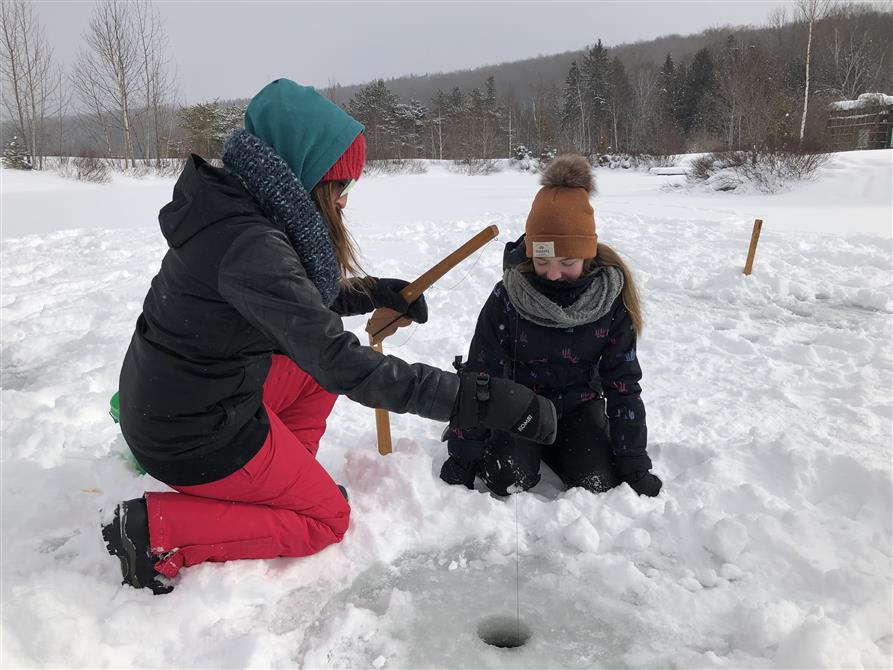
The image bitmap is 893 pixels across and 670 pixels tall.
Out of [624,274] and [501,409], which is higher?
[624,274]

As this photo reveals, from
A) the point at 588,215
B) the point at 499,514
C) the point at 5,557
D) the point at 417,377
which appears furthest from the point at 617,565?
the point at 5,557

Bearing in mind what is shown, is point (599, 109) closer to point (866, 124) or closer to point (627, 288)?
point (866, 124)

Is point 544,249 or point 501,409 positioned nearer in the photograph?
point 501,409

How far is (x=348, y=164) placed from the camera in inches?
63.9

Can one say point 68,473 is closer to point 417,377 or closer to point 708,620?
point 417,377

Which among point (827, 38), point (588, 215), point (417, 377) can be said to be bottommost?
point (417, 377)

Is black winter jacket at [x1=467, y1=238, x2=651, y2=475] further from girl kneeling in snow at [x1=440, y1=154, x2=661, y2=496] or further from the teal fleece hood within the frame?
the teal fleece hood

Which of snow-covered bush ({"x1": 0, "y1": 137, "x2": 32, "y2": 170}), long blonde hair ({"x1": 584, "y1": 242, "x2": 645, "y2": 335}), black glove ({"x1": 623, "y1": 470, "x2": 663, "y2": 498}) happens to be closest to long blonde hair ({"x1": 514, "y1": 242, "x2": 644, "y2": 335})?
long blonde hair ({"x1": 584, "y1": 242, "x2": 645, "y2": 335})

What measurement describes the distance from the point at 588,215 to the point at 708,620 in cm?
142

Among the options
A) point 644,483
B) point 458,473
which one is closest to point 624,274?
point 644,483

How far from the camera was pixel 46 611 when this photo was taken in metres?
1.53

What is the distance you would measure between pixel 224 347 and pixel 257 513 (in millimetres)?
542

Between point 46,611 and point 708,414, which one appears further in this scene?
point 708,414

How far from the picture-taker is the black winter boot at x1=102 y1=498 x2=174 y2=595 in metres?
1.62
